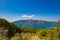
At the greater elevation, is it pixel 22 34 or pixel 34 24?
pixel 34 24

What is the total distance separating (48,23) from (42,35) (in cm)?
355

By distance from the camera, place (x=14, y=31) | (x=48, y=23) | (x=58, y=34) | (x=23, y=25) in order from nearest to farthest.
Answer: (x=58, y=34)
(x=14, y=31)
(x=23, y=25)
(x=48, y=23)

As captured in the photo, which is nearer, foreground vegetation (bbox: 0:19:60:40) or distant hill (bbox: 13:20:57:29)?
foreground vegetation (bbox: 0:19:60:40)

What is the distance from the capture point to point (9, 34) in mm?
9492

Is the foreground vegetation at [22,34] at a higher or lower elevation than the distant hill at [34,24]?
lower

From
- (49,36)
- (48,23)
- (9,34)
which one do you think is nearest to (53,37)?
(49,36)

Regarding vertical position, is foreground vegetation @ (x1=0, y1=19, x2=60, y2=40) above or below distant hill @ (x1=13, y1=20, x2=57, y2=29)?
below

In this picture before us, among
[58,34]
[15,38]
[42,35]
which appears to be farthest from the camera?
[42,35]

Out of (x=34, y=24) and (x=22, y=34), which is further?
(x=34, y=24)

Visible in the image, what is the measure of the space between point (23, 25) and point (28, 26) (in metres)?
0.43

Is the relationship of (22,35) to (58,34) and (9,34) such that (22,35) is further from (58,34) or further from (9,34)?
(58,34)

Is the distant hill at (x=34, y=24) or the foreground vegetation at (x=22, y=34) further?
the distant hill at (x=34, y=24)

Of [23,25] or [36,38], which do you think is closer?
[36,38]

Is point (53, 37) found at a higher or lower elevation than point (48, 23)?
lower
